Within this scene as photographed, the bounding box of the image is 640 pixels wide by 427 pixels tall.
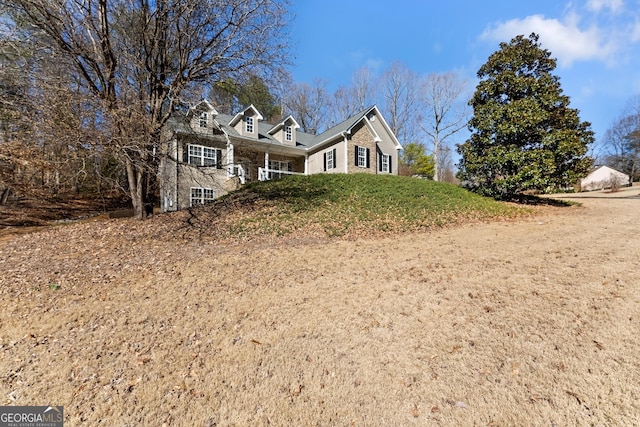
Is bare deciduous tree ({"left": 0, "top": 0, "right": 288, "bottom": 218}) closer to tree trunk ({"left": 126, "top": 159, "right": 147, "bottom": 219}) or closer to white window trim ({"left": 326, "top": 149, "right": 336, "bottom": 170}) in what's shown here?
tree trunk ({"left": 126, "top": 159, "right": 147, "bottom": 219})

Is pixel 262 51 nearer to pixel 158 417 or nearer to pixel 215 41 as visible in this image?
pixel 215 41

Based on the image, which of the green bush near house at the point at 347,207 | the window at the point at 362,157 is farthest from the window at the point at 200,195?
the window at the point at 362,157

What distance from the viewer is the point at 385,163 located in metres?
19.7

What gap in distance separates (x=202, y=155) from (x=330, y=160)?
7.96 metres

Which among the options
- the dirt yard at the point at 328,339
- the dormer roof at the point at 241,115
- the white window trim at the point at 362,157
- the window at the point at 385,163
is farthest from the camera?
the window at the point at 385,163

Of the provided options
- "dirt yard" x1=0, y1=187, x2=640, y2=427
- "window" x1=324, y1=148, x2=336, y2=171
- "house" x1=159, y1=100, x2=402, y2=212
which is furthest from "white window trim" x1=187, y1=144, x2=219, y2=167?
"dirt yard" x1=0, y1=187, x2=640, y2=427

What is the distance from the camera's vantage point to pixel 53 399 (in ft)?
7.29

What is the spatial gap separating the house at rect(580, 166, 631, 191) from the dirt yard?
35.6 meters

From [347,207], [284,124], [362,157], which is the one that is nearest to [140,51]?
[347,207]

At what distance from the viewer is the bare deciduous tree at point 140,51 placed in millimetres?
7051

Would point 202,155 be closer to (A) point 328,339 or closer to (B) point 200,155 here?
(B) point 200,155

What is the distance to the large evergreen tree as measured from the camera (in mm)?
12391

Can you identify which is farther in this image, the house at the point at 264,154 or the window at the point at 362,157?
the window at the point at 362,157

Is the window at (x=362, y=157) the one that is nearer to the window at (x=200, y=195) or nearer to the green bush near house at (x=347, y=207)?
the green bush near house at (x=347, y=207)
